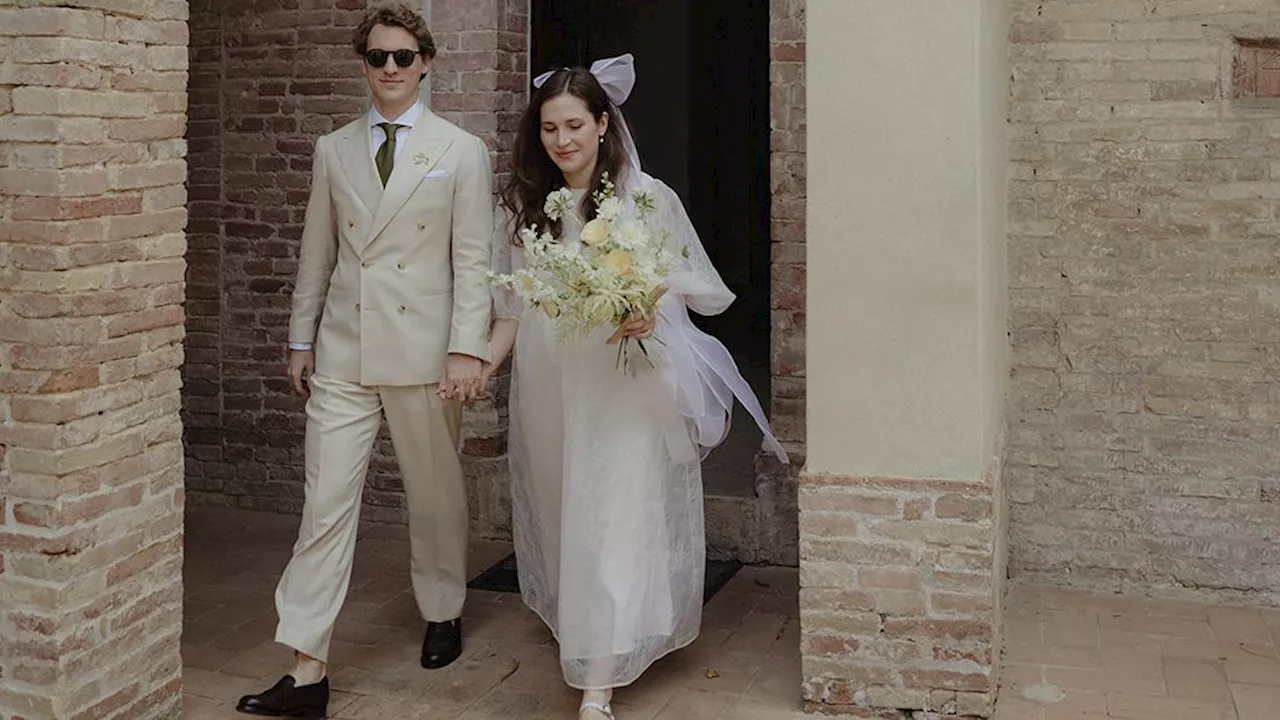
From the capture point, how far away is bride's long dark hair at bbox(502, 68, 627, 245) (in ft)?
15.6

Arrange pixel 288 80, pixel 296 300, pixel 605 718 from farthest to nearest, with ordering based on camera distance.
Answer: pixel 288 80
pixel 296 300
pixel 605 718

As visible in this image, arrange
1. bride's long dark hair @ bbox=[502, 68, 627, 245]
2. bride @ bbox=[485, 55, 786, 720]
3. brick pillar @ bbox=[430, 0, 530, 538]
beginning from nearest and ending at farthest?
bride @ bbox=[485, 55, 786, 720] → bride's long dark hair @ bbox=[502, 68, 627, 245] → brick pillar @ bbox=[430, 0, 530, 538]

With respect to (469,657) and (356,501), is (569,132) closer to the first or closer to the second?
(356,501)

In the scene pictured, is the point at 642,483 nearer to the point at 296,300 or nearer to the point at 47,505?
the point at 296,300

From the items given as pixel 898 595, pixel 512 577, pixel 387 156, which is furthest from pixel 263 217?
pixel 898 595

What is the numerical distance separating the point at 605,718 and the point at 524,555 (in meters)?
0.85

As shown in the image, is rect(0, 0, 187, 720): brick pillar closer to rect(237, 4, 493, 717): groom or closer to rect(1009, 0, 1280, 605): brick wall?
rect(237, 4, 493, 717): groom

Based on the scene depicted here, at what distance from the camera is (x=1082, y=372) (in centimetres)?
590

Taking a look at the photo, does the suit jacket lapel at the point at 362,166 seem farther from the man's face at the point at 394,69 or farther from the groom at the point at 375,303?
the man's face at the point at 394,69

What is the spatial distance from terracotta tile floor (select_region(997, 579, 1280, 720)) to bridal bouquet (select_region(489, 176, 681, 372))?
71.0 inches

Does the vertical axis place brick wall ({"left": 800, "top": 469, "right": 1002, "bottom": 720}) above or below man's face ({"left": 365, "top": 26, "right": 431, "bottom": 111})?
below

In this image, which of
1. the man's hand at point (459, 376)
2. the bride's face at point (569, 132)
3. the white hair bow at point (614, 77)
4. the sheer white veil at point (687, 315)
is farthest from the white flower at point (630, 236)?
the man's hand at point (459, 376)

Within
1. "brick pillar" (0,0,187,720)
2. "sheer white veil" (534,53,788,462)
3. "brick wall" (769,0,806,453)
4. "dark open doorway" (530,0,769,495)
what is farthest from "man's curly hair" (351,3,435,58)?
"dark open doorway" (530,0,769,495)

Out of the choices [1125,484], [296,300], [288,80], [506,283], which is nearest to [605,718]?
[506,283]
